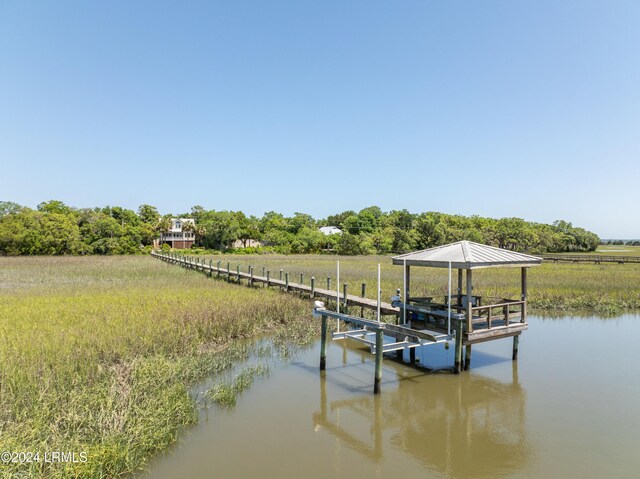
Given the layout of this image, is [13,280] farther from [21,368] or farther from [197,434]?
[197,434]

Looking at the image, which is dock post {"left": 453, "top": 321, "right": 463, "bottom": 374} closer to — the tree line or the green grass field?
the green grass field

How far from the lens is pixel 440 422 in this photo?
784 cm

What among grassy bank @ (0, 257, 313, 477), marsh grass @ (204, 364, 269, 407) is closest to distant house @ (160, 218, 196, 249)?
grassy bank @ (0, 257, 313, 477)

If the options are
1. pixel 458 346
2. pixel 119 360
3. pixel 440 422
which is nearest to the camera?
pixel 440 422

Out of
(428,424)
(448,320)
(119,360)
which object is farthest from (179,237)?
(428,424)

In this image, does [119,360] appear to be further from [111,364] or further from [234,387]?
[234,387]

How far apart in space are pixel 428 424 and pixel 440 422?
0.28 meters

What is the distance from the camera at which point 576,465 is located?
6242 mm

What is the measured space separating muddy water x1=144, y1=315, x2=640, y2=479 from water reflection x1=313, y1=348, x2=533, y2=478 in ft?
0.07

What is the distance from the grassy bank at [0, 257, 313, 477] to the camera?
19.0 feet

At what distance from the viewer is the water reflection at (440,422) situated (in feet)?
21.3

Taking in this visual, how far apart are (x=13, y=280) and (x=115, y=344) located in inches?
842

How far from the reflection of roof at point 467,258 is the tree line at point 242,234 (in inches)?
2227

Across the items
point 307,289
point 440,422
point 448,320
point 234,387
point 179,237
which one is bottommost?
point 440,422
